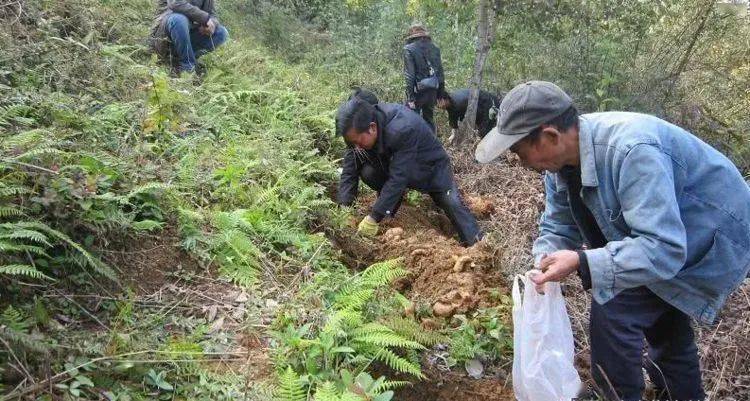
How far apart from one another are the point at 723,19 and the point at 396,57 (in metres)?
5.85

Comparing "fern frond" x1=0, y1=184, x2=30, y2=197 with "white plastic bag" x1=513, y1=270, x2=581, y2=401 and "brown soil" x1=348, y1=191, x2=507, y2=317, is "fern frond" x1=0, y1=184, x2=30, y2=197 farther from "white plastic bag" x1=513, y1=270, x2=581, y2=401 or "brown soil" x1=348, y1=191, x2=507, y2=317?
"white plastic bag" x1=513, y1=270, x2=581, y2=401

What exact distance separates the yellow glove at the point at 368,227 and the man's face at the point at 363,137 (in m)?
0.69

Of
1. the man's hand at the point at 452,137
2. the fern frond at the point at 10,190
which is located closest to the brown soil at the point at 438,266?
the fern frond at the point at 10,190

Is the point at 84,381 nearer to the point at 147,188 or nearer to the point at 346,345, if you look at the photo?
the point at 346,345

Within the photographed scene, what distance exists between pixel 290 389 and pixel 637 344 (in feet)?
5.63

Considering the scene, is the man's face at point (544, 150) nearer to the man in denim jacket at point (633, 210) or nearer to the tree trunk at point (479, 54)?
the man in denim jacket at point (633, 210)

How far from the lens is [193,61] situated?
25.8ft

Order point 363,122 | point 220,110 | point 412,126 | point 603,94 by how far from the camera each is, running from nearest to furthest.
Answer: point 363,122 < point 412,126 < point 220,110 < point 603,94

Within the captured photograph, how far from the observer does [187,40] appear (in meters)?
7.61

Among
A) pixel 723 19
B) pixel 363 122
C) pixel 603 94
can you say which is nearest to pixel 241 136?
pixel 363 122

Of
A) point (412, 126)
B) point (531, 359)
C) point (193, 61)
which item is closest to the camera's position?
point (531, 359)

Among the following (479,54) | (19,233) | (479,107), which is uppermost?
(19,233)

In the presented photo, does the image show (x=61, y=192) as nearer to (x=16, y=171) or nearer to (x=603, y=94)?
(x=16, y=171)

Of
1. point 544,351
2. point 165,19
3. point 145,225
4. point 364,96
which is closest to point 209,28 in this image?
point 165,19
